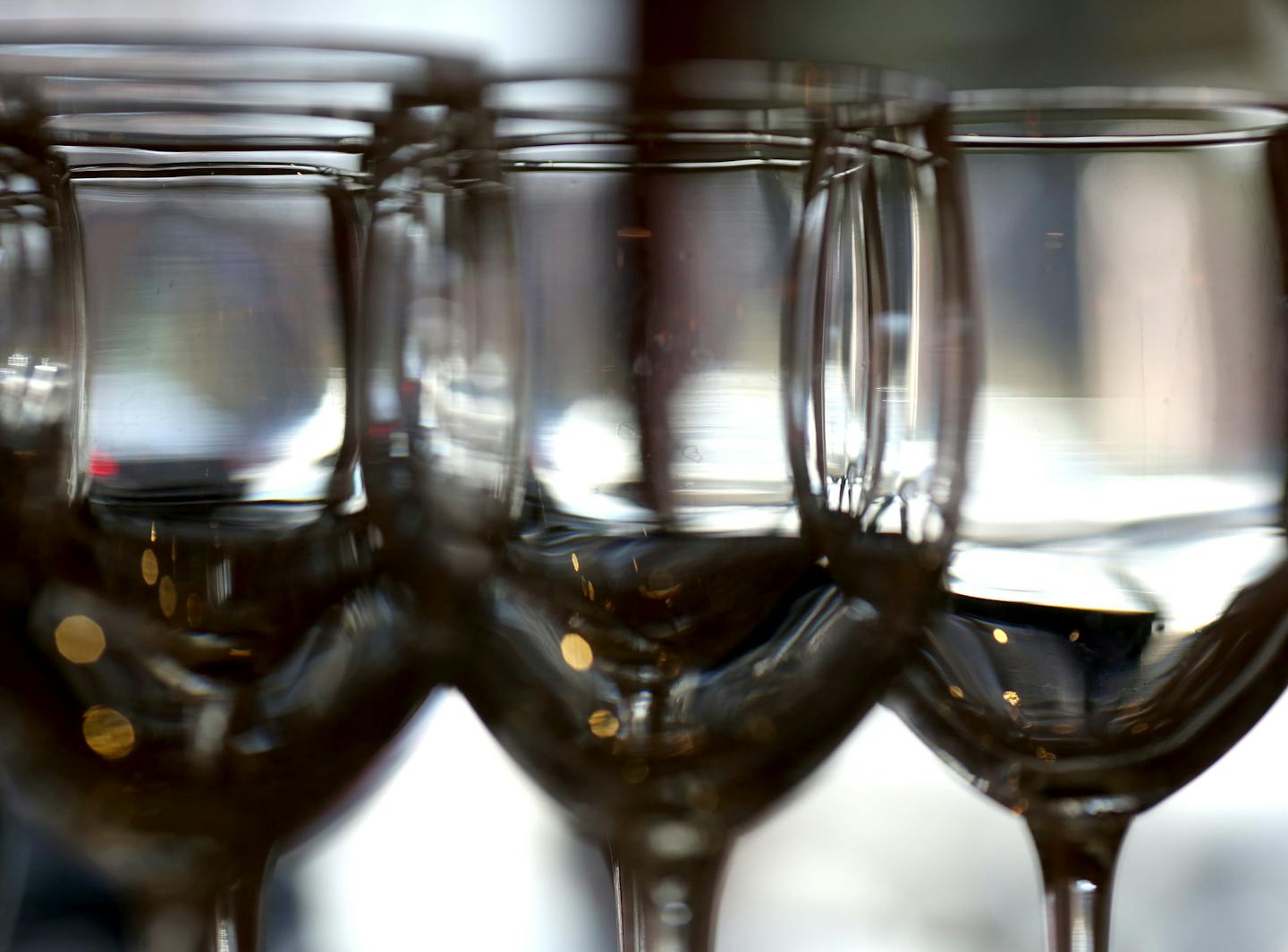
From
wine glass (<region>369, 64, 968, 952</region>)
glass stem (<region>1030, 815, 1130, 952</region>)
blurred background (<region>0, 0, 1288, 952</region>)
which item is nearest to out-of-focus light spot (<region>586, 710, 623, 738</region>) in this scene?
wine glass (<region>369, 64, 968, 952</region>)

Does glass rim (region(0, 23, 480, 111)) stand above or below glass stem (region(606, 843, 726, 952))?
above

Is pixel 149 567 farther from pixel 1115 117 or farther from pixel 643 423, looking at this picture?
pixel 1115 117

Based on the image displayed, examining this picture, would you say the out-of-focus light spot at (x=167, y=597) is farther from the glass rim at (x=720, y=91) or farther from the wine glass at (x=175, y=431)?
the glass rim at (x=720, y=91)

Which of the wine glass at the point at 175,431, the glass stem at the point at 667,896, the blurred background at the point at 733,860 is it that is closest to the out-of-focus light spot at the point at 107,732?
the wine glass at the point at 175,431

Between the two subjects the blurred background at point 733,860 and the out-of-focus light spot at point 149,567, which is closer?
the out-of-focus light spot at point 149,567

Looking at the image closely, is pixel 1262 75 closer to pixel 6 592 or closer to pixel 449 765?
pixel 449 765

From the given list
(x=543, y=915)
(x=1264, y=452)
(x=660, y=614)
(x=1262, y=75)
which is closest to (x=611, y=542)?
(x=660, y=614)

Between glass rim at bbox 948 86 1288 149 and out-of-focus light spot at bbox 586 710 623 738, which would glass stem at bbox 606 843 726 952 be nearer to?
out-of-focus light spot at bbox 586 710 623 738
